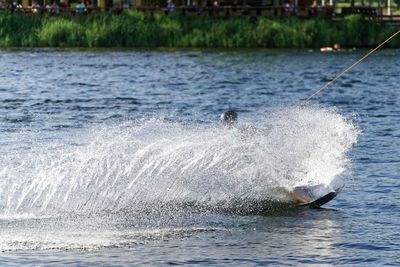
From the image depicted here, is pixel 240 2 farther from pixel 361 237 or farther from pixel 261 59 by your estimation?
pixel 361 237

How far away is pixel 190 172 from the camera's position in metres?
22.2

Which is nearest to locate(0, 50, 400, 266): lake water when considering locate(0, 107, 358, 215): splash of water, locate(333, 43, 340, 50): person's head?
locate(0, 107, 358, 215): splash of water

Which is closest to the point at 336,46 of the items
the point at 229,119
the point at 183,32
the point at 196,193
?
the point at 183,32

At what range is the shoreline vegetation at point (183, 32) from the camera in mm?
75000

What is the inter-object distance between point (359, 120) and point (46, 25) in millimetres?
43046

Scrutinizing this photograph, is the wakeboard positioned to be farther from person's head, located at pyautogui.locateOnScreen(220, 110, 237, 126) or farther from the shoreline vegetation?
the shoreline vegetation

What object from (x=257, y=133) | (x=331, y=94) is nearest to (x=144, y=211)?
(x=257, y=133)

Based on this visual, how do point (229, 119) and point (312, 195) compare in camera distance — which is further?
point (229, 119)

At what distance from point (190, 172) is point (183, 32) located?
53974 mm

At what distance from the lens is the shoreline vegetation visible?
75.0 metres

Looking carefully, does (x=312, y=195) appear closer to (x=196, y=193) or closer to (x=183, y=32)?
(x=196, y=193)

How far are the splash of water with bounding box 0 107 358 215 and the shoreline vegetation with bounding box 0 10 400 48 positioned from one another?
170 ft

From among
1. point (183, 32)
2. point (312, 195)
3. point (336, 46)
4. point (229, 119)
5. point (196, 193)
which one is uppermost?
point (229, 119)

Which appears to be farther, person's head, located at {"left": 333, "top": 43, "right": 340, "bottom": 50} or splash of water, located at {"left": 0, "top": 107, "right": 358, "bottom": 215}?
person's head, located at {"left": 333, "top": 43, "right": 340, "bottom": 50}
